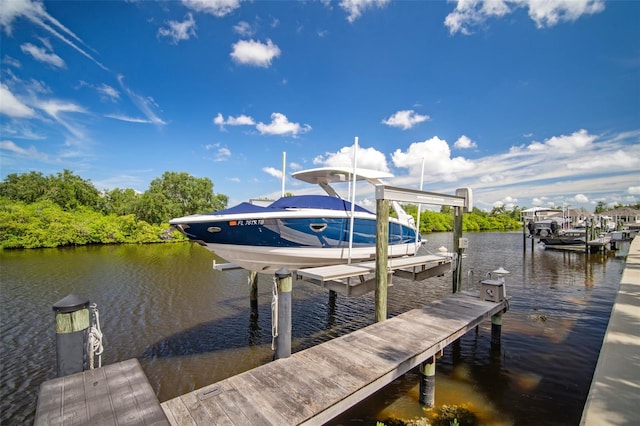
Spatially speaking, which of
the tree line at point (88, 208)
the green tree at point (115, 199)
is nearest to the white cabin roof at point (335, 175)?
the tree line at point (88, 208)

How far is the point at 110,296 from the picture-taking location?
39.5 feet

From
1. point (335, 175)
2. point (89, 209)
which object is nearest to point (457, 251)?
point (335, 175)

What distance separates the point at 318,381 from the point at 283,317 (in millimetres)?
1023

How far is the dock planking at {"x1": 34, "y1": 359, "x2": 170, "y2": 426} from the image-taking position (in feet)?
8.24

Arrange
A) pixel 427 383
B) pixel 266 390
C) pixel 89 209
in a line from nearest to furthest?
1. pixel 266 390
2. pixel 427 383
3. pixel 89 209

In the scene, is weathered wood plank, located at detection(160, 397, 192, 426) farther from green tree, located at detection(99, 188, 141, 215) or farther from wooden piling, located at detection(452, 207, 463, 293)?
green tree, located at detection(99, 188, 141, 215)

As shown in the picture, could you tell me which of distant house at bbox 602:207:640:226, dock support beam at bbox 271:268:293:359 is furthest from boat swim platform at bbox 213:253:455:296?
distant house at bbox 602:207:640:226

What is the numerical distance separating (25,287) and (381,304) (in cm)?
1573

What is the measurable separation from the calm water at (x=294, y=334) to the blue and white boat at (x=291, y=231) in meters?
2.36

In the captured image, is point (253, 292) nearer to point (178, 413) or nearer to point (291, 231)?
point (291, 231)

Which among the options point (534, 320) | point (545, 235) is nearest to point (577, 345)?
point (534, 320)

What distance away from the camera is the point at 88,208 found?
41.9m

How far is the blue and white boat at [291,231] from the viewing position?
6906 millimetres

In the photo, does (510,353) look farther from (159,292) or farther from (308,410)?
(159,292)
